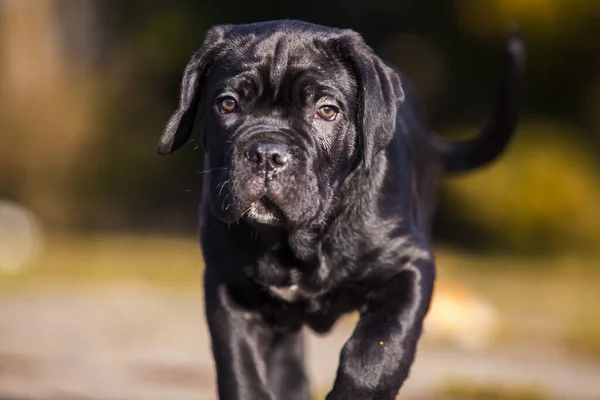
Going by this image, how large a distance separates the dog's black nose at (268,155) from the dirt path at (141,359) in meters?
2.20

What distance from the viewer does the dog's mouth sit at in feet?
12.7

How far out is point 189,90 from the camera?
4297 millimetres

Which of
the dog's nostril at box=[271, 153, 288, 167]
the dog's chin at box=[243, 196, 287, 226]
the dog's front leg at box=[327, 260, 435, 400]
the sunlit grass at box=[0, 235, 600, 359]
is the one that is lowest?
the dog's front leg at box=[327, 260, 435, 400]

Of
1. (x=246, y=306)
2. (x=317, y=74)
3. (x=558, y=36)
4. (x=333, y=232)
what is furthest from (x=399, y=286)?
(x=558, y=36)

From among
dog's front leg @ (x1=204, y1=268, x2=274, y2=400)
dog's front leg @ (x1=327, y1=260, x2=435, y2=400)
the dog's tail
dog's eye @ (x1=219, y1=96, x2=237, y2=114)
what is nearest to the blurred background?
the dog's tail

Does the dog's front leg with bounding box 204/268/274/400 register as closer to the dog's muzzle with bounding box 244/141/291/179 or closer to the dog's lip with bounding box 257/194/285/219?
the dog's lip with bounding box 257/194/285/219

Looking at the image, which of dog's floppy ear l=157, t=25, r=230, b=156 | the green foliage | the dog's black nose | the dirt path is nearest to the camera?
the dog's black nose

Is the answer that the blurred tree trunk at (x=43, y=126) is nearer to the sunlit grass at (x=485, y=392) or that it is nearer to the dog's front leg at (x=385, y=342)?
the sunlit grass at (x=485, y=392)

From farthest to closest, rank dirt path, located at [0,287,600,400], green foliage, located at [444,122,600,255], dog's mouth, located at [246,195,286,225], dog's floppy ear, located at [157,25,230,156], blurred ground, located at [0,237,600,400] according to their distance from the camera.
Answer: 1. green foliage, located at [444,122,600,255]
2. blurred ground, located at [0,237,600,400]
3. dirt path, located at [0,287,600,400]
4. dog's floppy ear, located at [157,25,230,156]
5. dog's mouth, located at [246,195,286,225]

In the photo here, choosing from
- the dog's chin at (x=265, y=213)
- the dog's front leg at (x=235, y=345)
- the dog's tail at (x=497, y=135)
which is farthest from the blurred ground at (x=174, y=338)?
the dog's chin at (x=265, y=213)

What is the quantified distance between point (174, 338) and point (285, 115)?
4012mm

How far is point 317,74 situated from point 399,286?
0.91m

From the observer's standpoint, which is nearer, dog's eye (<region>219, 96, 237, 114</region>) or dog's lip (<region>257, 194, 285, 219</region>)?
dog's lip (<region>257, 194, 285, 219</region>)

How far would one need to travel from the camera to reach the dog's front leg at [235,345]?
4.06 metres
